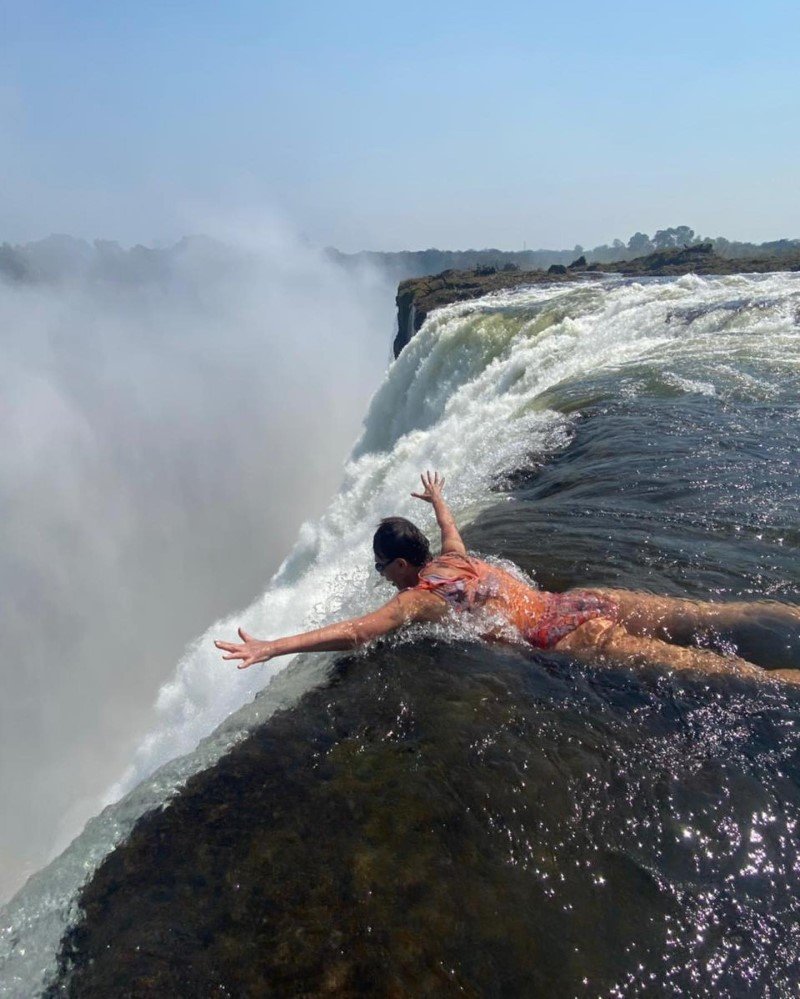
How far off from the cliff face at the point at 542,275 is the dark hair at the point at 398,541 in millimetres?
21904

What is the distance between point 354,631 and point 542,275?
96.8ft

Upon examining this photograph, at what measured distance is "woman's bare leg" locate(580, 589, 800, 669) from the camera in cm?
375

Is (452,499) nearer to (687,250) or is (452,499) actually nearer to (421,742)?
(421,742)

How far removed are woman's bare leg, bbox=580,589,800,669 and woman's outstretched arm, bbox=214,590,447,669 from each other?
104 cm

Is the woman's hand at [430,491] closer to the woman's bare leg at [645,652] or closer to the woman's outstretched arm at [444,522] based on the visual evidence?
the woman's outstretched arm at [444,522]

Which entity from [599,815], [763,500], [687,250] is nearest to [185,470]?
[687,250]

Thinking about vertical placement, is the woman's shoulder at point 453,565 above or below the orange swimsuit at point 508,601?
above

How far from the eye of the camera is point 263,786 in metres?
2.90

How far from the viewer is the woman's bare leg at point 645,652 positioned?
353cm

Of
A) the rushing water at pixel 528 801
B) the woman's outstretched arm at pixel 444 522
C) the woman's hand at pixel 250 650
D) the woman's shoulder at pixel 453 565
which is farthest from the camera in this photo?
the woman's outstretched arm at pixel 444 522

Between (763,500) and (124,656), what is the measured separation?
20.5 metres

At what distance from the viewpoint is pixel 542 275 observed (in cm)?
3064

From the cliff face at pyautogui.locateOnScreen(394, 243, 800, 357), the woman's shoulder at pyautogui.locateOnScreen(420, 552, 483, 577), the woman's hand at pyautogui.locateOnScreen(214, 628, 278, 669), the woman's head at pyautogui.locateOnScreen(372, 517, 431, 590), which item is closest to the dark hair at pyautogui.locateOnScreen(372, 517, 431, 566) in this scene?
the woman's head at pyautogui.locateOnScreen(372, 517, 431, 590)

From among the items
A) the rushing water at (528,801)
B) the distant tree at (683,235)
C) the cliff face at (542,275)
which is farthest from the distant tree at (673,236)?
the rushing water at (528,801)
